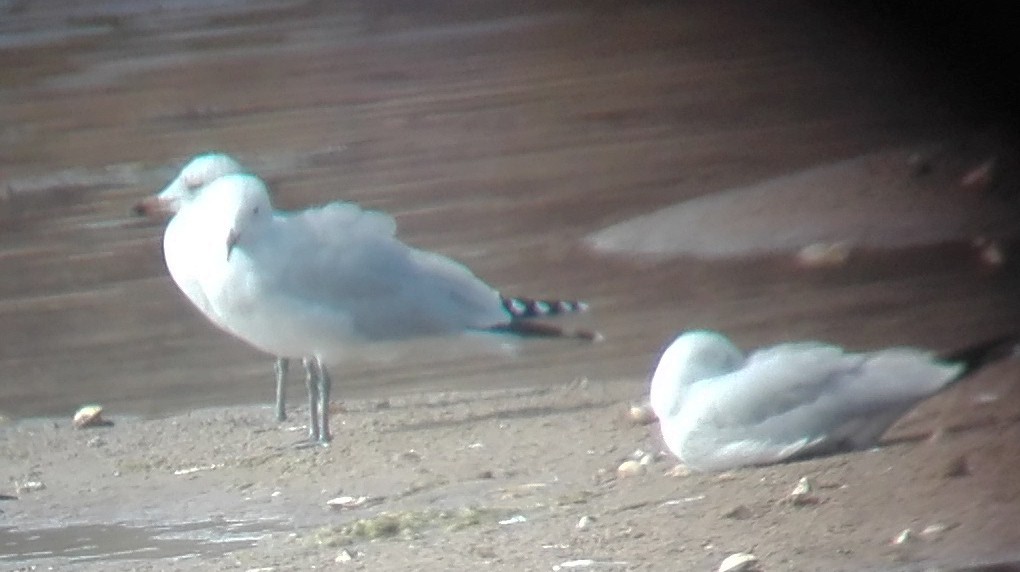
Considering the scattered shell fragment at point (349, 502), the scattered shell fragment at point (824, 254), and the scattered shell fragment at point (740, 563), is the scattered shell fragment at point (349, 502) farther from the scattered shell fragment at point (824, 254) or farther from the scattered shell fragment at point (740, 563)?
the scattered shell fragment at point (824, 254)

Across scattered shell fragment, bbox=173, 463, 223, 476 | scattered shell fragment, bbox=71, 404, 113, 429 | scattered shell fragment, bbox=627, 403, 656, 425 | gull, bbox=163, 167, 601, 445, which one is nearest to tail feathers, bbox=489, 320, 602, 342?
gull, bbox=163, 167, 601, 445

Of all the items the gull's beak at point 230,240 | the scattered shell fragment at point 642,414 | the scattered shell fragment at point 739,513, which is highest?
the gull's beak at point 230,240

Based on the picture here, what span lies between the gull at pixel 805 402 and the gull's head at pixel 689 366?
36 millimetres

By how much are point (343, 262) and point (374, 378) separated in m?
0.68

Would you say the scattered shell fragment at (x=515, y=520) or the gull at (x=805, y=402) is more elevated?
the gull at (x=805, y=402)

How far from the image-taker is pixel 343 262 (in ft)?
17.8

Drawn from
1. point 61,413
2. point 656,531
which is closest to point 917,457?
point 656,531

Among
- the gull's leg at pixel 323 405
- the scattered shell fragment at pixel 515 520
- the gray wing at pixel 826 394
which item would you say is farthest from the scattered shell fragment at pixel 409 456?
the gray wing at pixel 826 394

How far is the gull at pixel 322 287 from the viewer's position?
530 cm

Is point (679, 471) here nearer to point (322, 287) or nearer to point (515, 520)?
point (515, 520)

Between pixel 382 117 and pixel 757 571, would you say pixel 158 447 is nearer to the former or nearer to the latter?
pixel 757 571

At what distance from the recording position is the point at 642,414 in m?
5.20

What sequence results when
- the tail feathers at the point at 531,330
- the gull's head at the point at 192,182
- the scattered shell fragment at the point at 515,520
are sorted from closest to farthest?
1. the scattered shell fragment at the point at 515,520
2. the tail feathers at the point at 531,330
3. the gull's head at the point at 192,182

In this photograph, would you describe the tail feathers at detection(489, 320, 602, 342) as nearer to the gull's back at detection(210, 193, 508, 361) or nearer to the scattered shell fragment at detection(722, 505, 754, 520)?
the gull's back at detection(210, 193, 508, 361)
